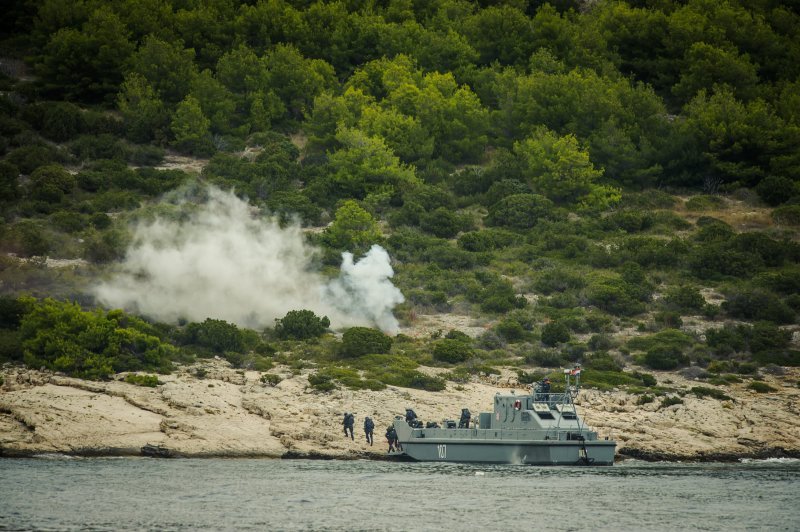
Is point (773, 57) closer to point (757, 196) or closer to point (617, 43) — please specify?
point (617, 43)

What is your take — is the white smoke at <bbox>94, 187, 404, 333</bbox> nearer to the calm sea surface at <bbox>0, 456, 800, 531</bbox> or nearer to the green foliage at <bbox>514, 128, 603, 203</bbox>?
the calm sea surface at <bbox>0, 456, 800, 531</bbox>

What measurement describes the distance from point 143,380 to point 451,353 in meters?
19.2

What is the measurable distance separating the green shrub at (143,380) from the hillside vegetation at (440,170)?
178 centimetres

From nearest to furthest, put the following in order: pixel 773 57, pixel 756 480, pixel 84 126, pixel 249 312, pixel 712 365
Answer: pixel 756 480 → pixel 712 365 → pixel 249 312 → pixel 84 126 → pixel 773 57

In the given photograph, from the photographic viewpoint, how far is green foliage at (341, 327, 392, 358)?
220ft

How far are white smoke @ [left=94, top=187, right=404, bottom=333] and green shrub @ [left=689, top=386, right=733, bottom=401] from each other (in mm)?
21065

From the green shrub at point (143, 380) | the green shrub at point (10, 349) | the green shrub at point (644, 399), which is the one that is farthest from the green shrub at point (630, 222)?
the green shrub at point (10, 349)

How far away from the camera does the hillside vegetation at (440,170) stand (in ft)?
226

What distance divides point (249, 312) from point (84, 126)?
140 ft

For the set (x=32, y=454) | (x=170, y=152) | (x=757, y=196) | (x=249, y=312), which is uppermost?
(x=170, y=152)

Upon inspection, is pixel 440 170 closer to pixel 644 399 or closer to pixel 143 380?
pixel 644 399

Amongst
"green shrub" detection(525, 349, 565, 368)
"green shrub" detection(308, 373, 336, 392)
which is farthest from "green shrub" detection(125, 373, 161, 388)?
"green shrub" detection(525, 349, 565, 368)

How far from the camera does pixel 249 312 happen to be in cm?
7369

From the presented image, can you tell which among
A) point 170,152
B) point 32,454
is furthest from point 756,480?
point 170,152
